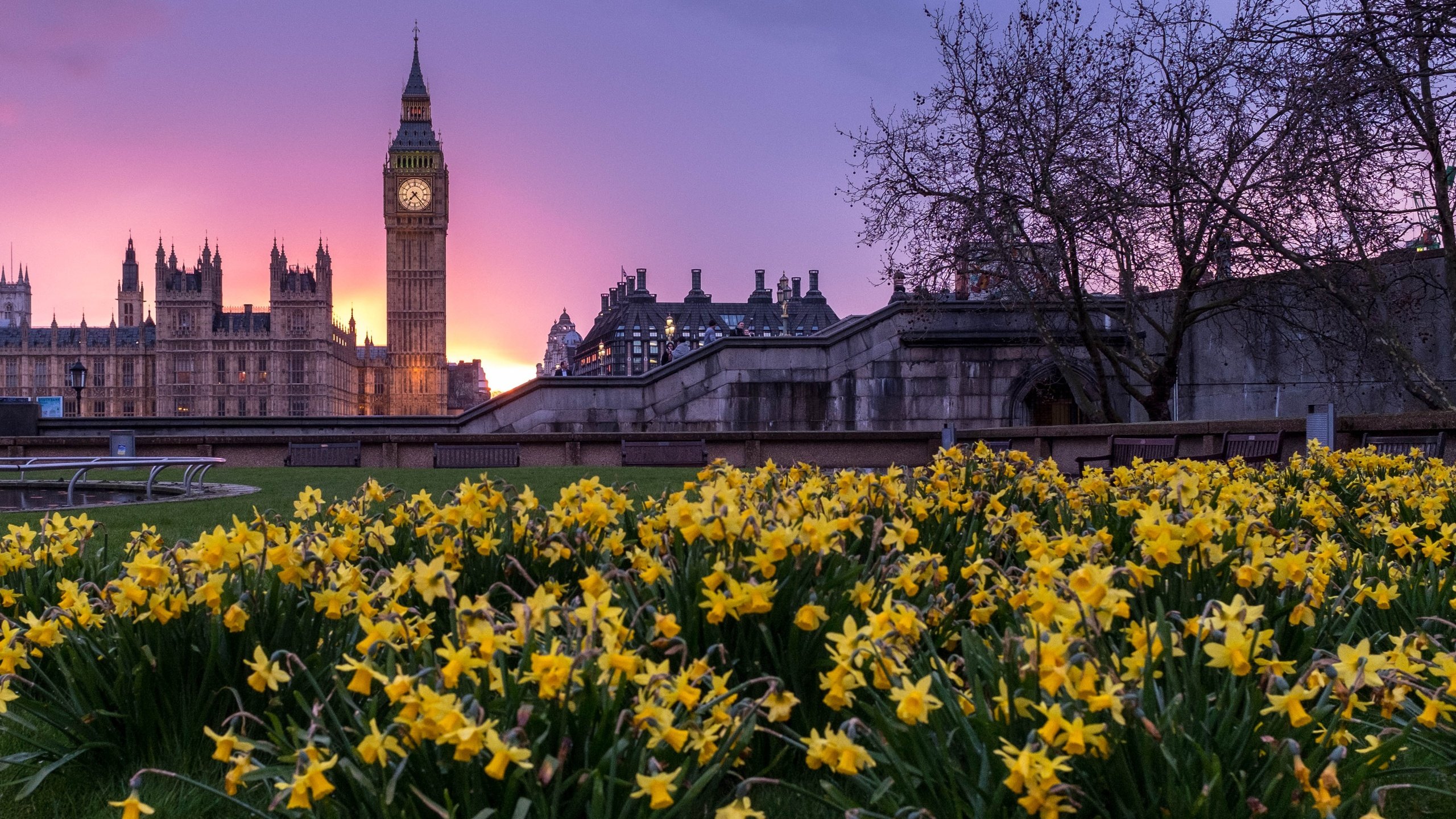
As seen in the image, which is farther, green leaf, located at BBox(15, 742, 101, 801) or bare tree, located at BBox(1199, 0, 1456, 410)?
bare tree, located at BBox(1199, 0, 1456, 410)

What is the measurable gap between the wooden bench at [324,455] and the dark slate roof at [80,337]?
112 meters

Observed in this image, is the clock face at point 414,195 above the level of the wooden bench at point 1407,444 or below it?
above

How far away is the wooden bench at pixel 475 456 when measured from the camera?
1698cm

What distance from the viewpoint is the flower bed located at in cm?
173

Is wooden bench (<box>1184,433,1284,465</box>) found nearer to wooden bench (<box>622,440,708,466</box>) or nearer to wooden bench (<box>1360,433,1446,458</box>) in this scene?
wooden bench (<box>1360,433,1446,458</box>)

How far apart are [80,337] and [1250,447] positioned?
132231 millimetres

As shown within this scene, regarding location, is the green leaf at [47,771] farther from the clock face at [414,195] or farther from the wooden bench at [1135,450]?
the clock face at [414,195]

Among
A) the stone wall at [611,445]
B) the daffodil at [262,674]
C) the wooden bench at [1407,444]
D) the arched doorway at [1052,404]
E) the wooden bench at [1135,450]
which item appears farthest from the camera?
the arched doorway at [1052,404]

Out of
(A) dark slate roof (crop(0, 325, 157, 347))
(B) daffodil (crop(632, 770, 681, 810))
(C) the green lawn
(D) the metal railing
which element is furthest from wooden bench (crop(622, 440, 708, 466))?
(A) dark slate roof (crop(0, 325, 157, 347))

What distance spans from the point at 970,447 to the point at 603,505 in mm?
11504

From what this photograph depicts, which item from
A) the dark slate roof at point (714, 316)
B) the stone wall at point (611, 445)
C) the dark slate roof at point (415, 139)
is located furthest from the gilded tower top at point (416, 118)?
the stone wall at point (611, 445)

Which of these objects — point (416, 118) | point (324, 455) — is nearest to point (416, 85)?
point (416, 118)

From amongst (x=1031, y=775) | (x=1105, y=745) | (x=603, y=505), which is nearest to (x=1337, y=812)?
(x=1105, y=745)

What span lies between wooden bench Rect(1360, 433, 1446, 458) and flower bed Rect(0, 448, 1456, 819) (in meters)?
5.17
